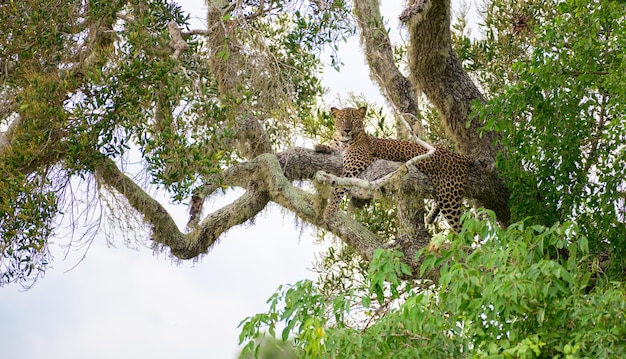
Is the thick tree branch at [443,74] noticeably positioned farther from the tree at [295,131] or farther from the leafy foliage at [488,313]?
the leafy foliage at [488,313]

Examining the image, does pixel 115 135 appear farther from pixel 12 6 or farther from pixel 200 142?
pixel 12 6

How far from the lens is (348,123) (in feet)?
33.2

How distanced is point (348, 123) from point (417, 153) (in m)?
0.85

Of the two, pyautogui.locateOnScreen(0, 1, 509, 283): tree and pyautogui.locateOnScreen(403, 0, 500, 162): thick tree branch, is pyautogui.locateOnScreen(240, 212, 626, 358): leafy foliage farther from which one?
pyautogui.locateOnScreen(403, 0, 500, 162): thick tree branch

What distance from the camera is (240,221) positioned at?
10.1 m

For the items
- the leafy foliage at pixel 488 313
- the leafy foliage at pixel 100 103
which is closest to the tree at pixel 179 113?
the leafy foliage at pixel 100 103

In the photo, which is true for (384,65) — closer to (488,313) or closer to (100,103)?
(100,103)

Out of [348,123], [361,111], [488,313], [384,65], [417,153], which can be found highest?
[384,65]

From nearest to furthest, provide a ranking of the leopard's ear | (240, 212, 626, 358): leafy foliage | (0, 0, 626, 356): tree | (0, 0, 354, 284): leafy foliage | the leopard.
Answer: (240, 212, 626, 358): leafy foliage < (0, 0, 626, 356): tree < (0, 0, 354, 284): leafy foliage < the leopard < the leopard's ear

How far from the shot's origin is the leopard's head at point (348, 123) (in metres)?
10.1

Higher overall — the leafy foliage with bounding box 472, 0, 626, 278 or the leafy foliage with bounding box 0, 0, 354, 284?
the leafy foliage with bounding box 0, 0, 354, 284

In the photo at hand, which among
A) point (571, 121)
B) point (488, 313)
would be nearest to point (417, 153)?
point (571, 121)

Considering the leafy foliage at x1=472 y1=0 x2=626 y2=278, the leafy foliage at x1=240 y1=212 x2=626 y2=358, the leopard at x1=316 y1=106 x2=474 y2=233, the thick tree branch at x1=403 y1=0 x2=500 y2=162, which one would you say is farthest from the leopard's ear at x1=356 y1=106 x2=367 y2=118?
the leafy foliage at x1=240 y1=212 x2=626 y2=358

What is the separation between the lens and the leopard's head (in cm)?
1012
